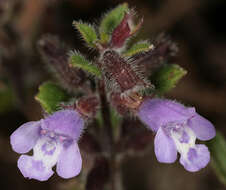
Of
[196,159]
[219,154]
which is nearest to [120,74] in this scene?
[196,159]

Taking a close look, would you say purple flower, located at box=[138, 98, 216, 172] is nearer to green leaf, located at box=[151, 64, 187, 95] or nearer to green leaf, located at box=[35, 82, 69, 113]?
green leaf, located at box=[151, 64, 187, 95]

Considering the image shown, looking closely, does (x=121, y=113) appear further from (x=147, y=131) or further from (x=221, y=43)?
(x=221, y=43)

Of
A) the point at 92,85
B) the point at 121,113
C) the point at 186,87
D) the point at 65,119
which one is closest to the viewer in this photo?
the point at 65,119

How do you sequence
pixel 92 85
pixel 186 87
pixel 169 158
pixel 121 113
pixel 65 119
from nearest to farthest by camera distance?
pixel 169 158 → pixel 65 119 → pixel 121 113 → pixel 92 85 → pixel 186 87

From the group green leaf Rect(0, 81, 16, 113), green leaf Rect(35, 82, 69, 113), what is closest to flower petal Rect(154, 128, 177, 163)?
green leaf Rect(35, 82, 69, 113)

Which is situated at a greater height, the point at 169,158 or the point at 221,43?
the point at 221,43

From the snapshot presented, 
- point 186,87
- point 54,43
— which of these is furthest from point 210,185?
point 54,43

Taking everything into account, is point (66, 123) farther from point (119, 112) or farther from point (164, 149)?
point (164, 149)

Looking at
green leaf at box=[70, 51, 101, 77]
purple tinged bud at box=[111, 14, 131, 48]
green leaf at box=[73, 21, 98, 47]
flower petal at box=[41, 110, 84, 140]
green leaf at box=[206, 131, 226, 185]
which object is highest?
green leaf at box=[73, 21, 98, 47]
